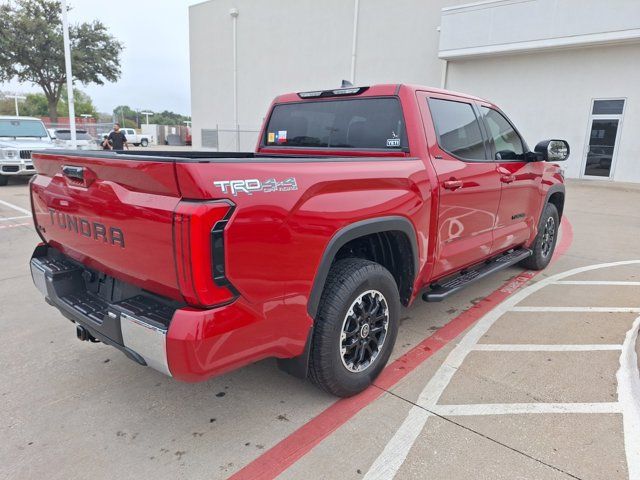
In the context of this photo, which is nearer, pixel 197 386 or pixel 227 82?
pixel 197 386

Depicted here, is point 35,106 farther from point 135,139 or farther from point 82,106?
point 135,139

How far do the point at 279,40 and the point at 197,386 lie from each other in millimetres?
26184

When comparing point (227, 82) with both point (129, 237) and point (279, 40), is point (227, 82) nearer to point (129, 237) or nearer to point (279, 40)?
point (279, 40)

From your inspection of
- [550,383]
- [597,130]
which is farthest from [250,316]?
[597,130]

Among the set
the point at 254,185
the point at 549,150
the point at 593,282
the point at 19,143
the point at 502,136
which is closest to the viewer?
the point at 254,185

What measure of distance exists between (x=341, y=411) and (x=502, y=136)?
3108 millimetres

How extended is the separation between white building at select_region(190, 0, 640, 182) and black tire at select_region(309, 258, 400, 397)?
16.1 meters

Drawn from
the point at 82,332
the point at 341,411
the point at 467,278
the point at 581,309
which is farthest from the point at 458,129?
the point at 82,332

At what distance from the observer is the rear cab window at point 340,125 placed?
3.38m

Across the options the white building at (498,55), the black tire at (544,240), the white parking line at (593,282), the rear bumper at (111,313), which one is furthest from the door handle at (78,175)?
the white building at (498,55)

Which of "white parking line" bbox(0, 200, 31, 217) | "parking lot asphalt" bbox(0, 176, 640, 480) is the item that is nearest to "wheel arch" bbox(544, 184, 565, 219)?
"parking lot asphalt" bbox(0, 176, 640, 480)

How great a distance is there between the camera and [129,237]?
7.01ft

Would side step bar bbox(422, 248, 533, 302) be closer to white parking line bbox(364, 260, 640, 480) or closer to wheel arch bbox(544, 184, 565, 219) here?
white parking line bbox(364, 260, 640, 480)

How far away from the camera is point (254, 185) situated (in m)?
2.04
